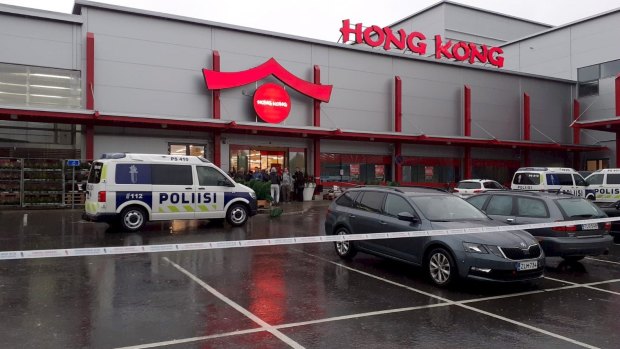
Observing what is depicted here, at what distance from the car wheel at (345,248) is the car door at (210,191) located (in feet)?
18.7

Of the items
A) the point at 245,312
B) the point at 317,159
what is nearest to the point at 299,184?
the point at 317,159

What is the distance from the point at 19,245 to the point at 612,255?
44.5 ft

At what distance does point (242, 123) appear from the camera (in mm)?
23016

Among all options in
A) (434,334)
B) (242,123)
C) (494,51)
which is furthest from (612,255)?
(494,51)

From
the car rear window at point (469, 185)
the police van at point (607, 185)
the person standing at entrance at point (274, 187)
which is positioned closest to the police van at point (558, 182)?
the police van at point (607, 185)

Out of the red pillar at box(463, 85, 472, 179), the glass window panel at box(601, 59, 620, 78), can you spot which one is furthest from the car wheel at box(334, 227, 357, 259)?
the glass window panel at box(601, 59, 620, 78)

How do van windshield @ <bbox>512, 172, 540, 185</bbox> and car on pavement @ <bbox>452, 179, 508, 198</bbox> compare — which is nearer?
van windshield @ <bbox>512, 172, 540, 185</bbox>

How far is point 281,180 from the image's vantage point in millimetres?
24906

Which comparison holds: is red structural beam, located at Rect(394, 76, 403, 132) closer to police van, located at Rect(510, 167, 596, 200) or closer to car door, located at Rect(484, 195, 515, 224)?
police van, located at Rect(510, 167, 596, 200)

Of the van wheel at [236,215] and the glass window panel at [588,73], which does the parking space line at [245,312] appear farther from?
the glass window panel at [588,73]

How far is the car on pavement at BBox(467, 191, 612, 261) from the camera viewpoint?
837 centimetres

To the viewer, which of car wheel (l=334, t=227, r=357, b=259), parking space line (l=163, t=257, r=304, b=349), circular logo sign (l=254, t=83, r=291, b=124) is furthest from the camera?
circular logo sign (l=254, t=83, r=291, b=124)

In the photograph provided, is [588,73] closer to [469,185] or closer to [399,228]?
[469,185]

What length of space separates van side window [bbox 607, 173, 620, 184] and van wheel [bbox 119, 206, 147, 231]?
57.9 feet
